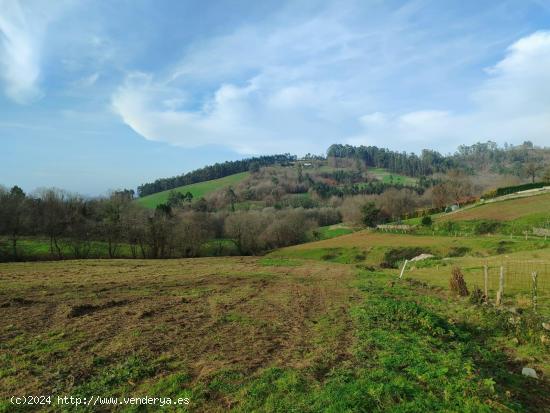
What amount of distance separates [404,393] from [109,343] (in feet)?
24.3

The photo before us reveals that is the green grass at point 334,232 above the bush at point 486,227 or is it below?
below

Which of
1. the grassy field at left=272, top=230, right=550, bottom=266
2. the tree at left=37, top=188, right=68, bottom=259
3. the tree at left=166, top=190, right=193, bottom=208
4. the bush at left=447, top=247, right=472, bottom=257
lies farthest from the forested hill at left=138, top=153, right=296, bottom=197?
the bush at left=447, top=247, right=472, bottom=257

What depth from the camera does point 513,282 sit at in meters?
19.5

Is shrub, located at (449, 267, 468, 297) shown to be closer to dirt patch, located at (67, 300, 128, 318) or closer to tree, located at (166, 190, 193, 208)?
dirt patch, located at (67, 300, 128, 318)

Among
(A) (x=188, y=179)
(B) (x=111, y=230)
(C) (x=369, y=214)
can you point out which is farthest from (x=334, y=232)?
(A) (x=188, y=179)

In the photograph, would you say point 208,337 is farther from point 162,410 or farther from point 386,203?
point 386,203

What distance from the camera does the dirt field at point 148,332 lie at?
7855mm

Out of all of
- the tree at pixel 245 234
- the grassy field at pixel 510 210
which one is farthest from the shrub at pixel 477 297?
the tree at pixel 245 234

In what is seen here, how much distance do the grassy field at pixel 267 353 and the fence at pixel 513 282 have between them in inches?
79.2

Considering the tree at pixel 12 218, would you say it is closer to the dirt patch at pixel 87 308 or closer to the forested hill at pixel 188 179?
the dirt patch at pixel 87 308

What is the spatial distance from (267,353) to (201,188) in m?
157

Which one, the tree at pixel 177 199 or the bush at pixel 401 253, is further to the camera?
the tree at pixel 177 199

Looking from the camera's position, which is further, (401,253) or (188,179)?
(188,179)

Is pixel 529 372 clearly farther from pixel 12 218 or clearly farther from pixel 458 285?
pixel 12 218
